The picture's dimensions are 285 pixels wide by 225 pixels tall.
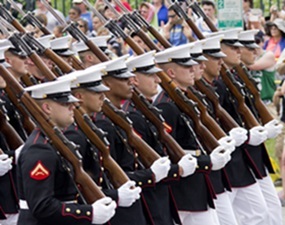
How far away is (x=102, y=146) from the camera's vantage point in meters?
8.05

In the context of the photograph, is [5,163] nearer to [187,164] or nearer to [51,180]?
[51,180]

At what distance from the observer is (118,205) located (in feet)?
26.5

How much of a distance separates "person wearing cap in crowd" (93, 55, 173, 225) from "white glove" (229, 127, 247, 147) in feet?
5.59

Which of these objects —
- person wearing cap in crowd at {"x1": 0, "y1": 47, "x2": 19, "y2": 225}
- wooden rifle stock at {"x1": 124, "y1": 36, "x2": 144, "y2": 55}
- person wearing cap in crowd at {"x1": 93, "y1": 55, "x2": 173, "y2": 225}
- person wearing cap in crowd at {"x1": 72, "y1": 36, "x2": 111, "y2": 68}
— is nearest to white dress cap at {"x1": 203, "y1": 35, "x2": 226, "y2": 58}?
wooden rifle stock at {"x1": 124, "y1": 36, "x2": 144, "y2": 55}

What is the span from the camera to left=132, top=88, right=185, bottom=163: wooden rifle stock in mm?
9109

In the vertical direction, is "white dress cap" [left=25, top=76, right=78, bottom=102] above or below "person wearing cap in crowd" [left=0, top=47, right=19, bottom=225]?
above

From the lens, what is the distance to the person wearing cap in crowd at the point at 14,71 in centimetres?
953

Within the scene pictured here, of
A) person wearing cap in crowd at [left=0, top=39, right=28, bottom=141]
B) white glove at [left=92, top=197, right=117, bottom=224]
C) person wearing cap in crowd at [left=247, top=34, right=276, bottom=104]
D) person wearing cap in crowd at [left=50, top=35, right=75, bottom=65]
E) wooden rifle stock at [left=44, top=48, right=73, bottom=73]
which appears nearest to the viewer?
white glove at [left=92, top=197, right=117, bottom=224]

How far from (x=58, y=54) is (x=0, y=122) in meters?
1.35

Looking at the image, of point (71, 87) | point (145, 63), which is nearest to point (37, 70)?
point (145, 63)

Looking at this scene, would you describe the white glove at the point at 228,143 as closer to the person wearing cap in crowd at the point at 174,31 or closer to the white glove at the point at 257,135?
the white glove at the point at 257,135

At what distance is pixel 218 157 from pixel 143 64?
1.03m

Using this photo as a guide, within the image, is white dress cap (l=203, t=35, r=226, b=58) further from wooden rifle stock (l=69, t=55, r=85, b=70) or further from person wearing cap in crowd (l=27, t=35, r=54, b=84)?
person wearing cap in crowd (l=27, t=35, r=54, b=84)

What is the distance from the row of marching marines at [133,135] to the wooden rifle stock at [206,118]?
0.04 feet
